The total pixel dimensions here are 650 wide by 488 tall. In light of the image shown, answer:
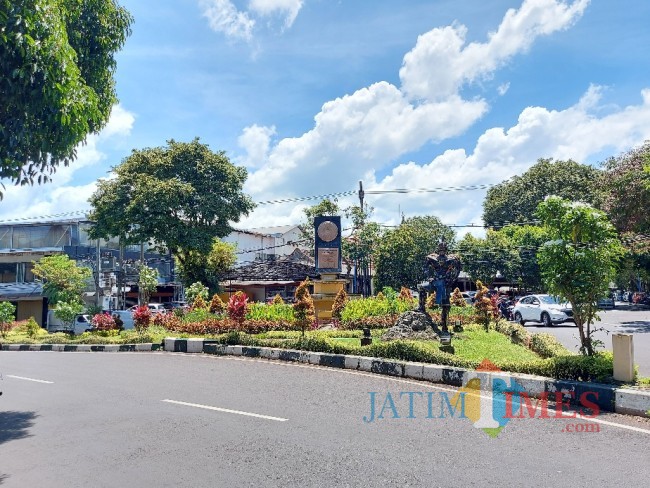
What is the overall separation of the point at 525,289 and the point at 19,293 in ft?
135

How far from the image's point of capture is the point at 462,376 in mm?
9219

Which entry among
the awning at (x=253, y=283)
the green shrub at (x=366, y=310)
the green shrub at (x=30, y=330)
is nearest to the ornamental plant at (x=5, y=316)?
the green shrub at (x=30, y=330)

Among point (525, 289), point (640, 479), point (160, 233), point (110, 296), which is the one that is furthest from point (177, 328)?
point (525, 289)

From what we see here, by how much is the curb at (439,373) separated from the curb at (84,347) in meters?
0.04

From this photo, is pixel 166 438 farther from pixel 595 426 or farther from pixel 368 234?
pixel 368 234

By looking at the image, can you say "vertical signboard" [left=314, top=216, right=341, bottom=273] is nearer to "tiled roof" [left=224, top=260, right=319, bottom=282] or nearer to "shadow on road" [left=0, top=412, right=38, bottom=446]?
"tiled roof" [left=224, top=260, right=319, bottom=282]

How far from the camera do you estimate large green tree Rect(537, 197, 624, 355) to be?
8367mm

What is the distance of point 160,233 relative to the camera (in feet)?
100

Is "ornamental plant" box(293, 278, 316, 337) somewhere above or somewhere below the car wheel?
above

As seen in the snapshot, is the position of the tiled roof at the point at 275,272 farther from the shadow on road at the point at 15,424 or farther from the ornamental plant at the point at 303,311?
the shadow on road at the point at 15,424

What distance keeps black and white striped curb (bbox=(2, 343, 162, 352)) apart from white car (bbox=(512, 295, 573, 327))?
17.3m

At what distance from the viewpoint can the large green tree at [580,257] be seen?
27.5 feet

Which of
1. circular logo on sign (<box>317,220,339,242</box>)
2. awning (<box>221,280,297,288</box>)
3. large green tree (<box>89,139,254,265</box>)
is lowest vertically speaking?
awning (<box>221,280,297,288</box>)

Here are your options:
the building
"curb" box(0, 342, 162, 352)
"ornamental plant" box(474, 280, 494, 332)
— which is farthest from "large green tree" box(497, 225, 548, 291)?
"curb" box(0, 342, 162, 352)
